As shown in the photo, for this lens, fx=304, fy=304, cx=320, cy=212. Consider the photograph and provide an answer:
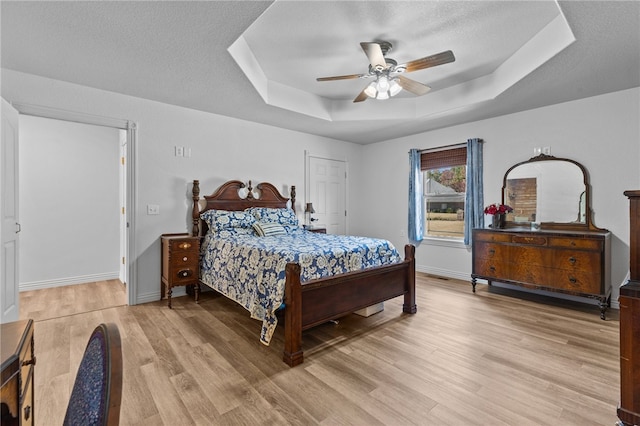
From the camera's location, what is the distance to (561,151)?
3.91 m

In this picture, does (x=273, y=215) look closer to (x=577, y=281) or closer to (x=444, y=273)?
(x=444, y=273)

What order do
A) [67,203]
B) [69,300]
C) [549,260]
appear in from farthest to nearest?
1. [67,203]
2. [69,300]
3. [549,260]

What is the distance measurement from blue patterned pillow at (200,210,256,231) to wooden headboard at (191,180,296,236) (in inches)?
5.1

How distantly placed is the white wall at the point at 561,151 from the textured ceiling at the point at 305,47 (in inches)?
10.3

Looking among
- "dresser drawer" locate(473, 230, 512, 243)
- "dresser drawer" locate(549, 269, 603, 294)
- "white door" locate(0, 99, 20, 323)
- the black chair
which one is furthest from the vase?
"white door" locate(0, 99, 20, 323)

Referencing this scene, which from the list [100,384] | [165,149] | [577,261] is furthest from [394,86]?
[100,384]

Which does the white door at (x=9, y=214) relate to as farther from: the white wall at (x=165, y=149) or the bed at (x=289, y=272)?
the bed at (x=289, y=272)

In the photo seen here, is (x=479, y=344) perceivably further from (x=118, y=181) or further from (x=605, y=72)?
(x=118, y=181)

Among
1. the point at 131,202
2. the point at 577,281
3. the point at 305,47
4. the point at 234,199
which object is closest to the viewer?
the point at 305,47

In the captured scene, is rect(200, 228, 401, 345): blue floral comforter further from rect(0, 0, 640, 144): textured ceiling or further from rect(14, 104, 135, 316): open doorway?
rect(0, 0, 640, 144): textured ceiling

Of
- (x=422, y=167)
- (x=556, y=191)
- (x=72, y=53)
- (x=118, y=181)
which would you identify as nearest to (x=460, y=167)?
(x=422, y=167)

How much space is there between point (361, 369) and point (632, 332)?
1524 millimetres

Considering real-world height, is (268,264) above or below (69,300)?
above

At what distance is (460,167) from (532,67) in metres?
2.17
